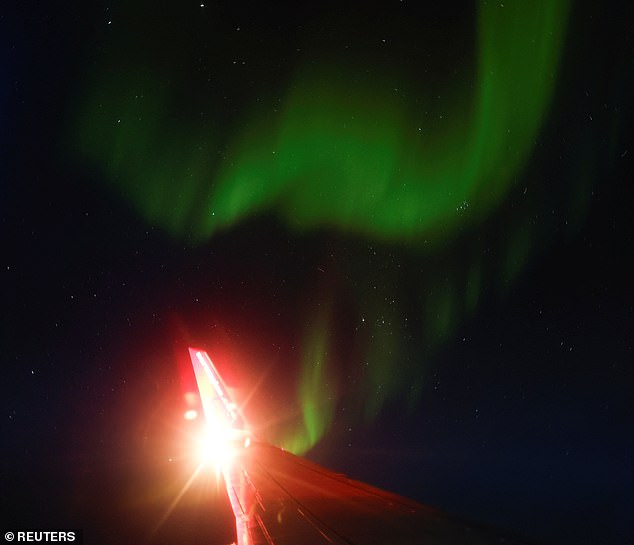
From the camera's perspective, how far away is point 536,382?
13.4m

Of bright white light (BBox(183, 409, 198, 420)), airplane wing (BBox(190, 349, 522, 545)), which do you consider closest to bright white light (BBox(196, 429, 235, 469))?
bright white light (BBox(183, 409, 198, 420))

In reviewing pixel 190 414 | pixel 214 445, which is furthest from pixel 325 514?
pixel 190 414

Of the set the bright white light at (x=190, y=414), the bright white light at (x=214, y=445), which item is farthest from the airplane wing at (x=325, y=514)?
the bright white light at (x=190, y=414)

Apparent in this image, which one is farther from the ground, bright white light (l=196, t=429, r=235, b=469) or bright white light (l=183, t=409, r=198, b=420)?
bright white light (l=183, t=409, r=198, b=420)

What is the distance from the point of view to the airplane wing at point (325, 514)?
23.6 feet

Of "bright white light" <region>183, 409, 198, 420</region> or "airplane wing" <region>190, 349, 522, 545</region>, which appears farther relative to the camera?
"bright white light" <region>183, 409, 198, 420</region>

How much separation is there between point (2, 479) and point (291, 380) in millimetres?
13105

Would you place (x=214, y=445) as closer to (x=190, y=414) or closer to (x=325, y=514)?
(x=190, y=414)

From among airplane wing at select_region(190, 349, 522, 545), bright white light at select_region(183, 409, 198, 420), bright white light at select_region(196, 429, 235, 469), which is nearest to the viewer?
airplane wing at select_region(190, 349, 522, 545)

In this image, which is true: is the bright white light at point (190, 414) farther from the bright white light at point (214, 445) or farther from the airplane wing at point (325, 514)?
the airplane wing at point (325, 514)

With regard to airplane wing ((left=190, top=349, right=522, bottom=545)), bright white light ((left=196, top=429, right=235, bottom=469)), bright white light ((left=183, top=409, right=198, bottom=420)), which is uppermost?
bright white light ((left=183, top=409, right=198, bottom=420))

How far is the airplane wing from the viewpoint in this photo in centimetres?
719

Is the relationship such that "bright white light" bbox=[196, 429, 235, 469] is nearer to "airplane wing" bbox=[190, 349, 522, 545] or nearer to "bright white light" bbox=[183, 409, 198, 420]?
"bright white light" bbox=[183, 409, 198, 420]

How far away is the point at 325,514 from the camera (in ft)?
29.3
